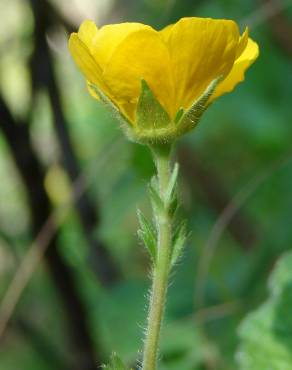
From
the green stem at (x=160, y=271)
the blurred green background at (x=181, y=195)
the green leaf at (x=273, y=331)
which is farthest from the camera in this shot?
the blurred green background at (x=181, y=195)

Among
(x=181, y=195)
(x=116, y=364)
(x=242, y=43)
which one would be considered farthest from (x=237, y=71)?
(x=181, y=195)

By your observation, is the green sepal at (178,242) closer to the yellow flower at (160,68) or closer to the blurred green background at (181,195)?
the yellow flower at (160,68)

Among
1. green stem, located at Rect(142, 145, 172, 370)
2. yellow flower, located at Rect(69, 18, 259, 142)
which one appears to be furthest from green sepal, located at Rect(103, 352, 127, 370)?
yellow flower, located at Rect(69, 18, 259, 142)

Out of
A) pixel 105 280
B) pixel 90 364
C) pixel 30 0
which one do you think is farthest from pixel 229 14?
pixel 90 364

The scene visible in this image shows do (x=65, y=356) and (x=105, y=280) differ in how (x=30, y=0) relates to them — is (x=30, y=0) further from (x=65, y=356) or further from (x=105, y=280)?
(x=65, y=356)

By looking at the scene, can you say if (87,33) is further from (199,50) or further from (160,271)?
(160,271)

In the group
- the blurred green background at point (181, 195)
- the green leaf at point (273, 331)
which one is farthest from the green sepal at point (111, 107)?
the blurred green background at point (181, 195)
